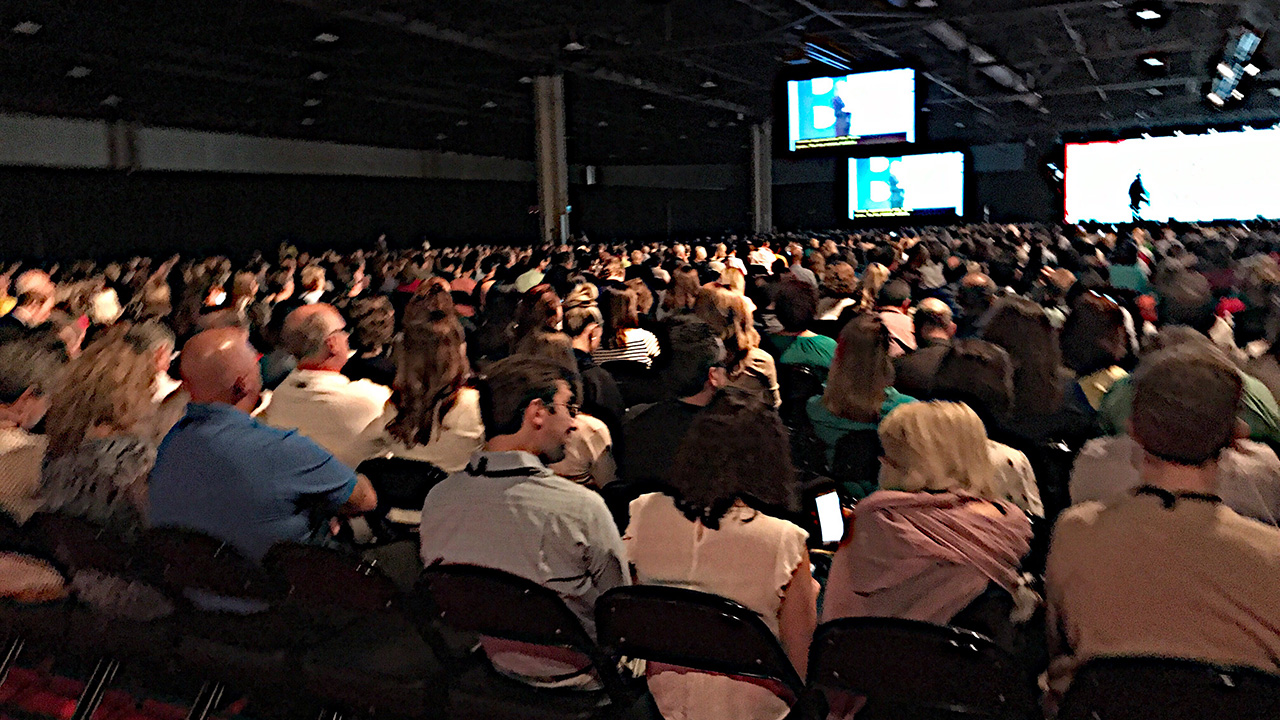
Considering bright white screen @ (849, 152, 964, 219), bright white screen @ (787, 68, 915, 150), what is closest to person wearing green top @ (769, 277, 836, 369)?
bright white screen @ (787, 68, 915, 150)

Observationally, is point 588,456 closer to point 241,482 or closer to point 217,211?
point 241,482

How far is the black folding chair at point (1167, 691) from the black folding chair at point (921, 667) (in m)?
0.16

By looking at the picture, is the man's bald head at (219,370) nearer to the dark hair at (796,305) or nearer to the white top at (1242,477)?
the white top at (1242,477)

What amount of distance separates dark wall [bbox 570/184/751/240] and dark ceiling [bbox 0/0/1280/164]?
11767 millimetres

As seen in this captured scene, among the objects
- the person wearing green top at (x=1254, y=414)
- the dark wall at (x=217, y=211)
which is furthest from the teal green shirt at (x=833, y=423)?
the dark wall at (x=217, y=211)

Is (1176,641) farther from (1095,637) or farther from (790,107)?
(790,107)

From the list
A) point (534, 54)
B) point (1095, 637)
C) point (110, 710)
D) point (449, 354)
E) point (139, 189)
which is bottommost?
point (110, 710)

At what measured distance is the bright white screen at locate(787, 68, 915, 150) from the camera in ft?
49.5

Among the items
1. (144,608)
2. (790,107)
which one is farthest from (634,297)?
(790,107)

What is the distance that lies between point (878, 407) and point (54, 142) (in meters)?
21.0

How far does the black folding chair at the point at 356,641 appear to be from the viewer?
2.82 metres

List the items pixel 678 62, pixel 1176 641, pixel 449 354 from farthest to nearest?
pixel 678 62 → pixel 449 354 → pixel 1176 641

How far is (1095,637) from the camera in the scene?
2.18 metres

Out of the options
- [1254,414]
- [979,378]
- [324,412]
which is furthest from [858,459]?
[324,412]
